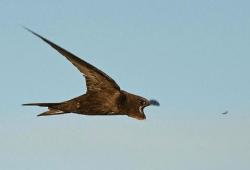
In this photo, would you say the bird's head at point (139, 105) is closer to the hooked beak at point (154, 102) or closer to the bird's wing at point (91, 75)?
the hooked beak at point (154, 102)

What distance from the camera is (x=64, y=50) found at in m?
8.89

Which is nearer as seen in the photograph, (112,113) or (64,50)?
(64,50)

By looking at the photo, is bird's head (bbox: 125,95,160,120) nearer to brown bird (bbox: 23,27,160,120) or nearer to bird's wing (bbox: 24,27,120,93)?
brown bird (bbox: 23,27,160,120)

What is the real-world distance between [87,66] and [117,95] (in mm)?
1749

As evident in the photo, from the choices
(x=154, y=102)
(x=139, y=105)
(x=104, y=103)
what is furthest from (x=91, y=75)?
(x=154, y=102)

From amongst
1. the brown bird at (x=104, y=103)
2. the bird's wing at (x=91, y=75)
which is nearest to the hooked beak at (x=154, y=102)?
the brown bird at (x=104, y=103)

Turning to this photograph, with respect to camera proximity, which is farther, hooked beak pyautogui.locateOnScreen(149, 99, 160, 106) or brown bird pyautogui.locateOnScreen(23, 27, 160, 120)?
hooked beak pyautogui.locateOnScreen(149, 99, 160, 106)

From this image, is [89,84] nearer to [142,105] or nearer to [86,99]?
[86,99]

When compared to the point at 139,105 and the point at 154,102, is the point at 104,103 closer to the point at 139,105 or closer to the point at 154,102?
the point at 139,105

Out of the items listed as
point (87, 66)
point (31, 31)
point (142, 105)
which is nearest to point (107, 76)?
point (87, 66)

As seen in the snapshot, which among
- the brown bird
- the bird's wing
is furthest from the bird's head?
the bird's wing

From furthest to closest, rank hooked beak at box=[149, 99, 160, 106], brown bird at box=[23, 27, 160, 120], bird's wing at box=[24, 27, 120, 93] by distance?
hooked beak at box=[149, 99, 160, 106] → brown bird at box=[23, 27, 160, 120] → bird's wing at box=[24, 27, 120, 93]

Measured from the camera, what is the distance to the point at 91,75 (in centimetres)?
1066

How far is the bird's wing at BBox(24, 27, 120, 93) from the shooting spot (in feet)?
30.1
